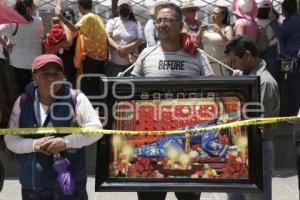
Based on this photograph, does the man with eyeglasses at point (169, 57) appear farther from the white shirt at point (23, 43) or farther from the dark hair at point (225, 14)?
the dark hair at point (225, 14)

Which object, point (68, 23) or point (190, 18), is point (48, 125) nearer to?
point (68, 23)

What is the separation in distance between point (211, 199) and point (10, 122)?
3.06m

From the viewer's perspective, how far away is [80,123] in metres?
4.05

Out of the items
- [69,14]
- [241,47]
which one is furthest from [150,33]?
[241,47]

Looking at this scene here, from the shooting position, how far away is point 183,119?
14.2 ft

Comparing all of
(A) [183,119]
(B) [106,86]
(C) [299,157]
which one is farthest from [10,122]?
(C) [299,157]

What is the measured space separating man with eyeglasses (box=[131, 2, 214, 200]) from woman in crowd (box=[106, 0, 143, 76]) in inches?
130

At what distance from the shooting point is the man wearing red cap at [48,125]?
395cm

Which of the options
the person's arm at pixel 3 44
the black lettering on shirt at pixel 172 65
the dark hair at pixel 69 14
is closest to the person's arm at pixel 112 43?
the dark hair at pixel 69 14

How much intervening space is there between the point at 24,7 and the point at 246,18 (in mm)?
2759

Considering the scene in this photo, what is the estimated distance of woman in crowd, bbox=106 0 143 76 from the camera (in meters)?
8.23

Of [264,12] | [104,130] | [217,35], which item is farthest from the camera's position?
[264,12]

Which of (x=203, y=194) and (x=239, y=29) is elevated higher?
(x=239, y=29)

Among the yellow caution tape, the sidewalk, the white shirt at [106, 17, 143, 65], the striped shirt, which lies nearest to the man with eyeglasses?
the striped shirt
